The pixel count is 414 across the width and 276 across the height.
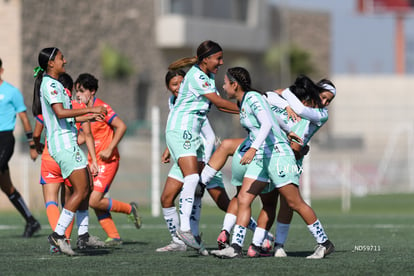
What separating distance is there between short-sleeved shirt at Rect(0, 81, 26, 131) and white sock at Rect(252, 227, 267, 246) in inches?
164

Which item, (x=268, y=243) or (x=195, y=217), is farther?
(x=195, y=217)

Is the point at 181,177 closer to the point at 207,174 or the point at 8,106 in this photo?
the point at 207,174

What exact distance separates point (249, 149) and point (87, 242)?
2496 millimetres

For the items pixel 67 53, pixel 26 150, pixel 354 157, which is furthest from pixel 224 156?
pixel 354 157

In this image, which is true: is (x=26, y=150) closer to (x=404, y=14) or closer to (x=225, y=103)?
(x=225, y=103)

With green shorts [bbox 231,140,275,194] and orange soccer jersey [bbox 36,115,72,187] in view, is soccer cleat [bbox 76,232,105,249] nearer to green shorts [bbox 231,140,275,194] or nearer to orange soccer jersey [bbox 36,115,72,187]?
orange soccer jersey [bbox 36,115,72,187]

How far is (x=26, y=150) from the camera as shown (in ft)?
96.0

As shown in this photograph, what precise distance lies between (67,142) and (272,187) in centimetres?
191

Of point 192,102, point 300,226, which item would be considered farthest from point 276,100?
point 300,226

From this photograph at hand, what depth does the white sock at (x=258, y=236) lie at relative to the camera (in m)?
9.32

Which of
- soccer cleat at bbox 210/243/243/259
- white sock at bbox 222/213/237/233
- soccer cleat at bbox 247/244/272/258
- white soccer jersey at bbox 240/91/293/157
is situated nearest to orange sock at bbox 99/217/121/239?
white sock at bbox 222/213/237/233

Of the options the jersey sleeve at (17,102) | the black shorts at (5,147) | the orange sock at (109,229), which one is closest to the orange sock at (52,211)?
the orange sock at (109,229)

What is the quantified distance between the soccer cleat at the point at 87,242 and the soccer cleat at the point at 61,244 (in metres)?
0.96

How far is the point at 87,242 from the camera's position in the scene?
411 inches
